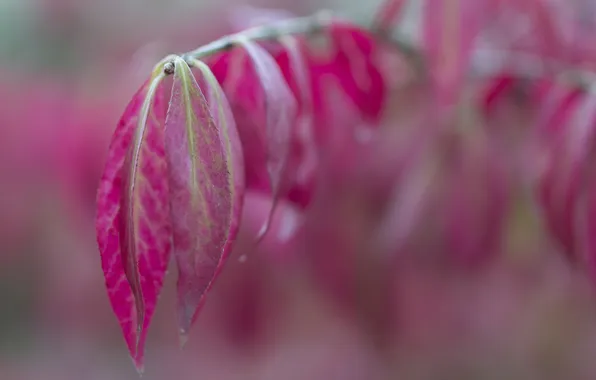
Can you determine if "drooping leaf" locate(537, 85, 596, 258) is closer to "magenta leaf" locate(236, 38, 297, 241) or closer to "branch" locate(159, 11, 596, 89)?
"branch" locate(159, 11, 596, 89)

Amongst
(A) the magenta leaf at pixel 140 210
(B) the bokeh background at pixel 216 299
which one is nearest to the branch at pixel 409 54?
(A) the magenta leaf at pixel 140 210

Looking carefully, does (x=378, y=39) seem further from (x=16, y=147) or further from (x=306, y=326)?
(x=306, y=326)

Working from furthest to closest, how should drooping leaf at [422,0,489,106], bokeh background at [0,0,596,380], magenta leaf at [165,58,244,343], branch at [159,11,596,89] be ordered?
bokeh background at [0,0,596,380] → drooping leaf at [422,0,489,106] → branch at [159,11,596,89] → magenta leaf at [165,58,244,343]

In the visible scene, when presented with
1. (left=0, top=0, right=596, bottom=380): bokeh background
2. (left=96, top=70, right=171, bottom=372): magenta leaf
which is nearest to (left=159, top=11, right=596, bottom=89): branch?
(left=96, top=70, right=171, bottom=372): magenta leaf

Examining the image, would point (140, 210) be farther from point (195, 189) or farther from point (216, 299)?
point (216, 299)

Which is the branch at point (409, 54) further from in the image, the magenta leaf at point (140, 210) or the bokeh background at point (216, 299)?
the bokeh background at point (216, 299)

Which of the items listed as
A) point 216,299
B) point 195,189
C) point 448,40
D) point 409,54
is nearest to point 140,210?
point 195,189
